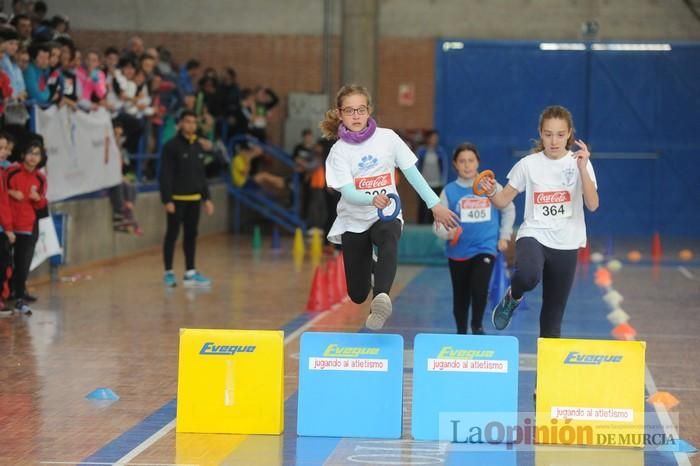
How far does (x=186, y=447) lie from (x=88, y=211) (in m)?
11.9

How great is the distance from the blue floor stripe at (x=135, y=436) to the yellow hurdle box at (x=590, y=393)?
185 centimetres

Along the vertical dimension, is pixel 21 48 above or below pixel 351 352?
above

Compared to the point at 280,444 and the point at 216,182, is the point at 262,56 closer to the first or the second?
the point at 216,182

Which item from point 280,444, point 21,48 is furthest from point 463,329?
point 21,48

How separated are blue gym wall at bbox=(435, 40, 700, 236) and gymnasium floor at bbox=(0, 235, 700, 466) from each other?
718cm

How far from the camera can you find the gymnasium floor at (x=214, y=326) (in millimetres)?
7418

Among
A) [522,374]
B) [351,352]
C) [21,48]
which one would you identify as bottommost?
[522,374]

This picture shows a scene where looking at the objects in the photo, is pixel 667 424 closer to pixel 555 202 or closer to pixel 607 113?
Result: pixel 555 202

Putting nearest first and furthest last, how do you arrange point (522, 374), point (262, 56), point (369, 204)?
point (369, 204)
point (522, 374)
point (262, 56)

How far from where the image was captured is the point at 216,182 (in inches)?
1047

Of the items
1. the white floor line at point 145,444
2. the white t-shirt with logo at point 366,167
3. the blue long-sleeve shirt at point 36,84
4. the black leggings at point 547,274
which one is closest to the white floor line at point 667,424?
the black leggings at point 547,274

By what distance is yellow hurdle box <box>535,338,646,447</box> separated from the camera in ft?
25.0

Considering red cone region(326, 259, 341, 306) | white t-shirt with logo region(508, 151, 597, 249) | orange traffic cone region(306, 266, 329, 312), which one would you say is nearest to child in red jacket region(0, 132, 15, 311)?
orange traffic cone region(306, 266, 329, 312)

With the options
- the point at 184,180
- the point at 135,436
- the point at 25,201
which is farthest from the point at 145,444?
the point at 184,180
